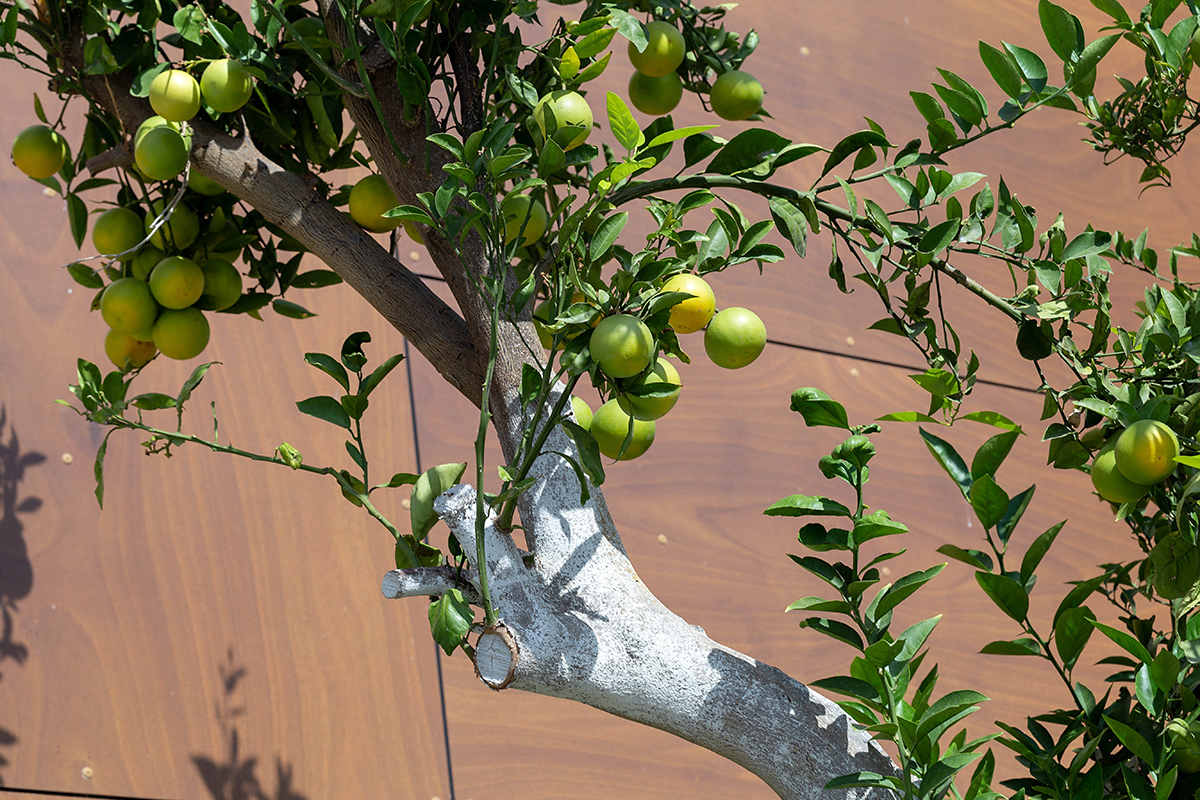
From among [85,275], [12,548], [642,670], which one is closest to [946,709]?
[642,670]

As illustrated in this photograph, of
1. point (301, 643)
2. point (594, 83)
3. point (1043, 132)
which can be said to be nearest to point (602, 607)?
point (301, 643)

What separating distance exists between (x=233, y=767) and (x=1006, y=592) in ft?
2.99

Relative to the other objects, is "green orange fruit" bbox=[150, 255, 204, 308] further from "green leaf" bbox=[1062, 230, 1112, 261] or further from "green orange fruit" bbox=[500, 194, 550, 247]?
"green leaf" bbox=[1062, 230, 1112, 261]

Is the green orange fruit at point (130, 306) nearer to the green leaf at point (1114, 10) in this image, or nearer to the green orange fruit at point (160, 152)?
the green orange fruit at point (160, 152)

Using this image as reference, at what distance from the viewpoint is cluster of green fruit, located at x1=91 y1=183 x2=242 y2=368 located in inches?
27.7

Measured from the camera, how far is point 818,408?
0.53 meters

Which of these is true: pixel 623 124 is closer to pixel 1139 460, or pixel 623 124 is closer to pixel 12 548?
pixel 1139 460

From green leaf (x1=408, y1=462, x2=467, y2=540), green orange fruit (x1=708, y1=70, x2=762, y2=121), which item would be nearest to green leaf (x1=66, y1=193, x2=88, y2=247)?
green leaf (x1=408, y1=462, x2=467, y2=540)

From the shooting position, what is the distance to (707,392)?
5.08 ft

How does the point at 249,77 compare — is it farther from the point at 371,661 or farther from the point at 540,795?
the point at 540,795

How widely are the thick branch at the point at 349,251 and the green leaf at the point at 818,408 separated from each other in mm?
214

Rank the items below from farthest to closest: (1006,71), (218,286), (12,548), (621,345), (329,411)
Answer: (12,548) < (218,286) < (329,411) < (1006,71) < (621,345)

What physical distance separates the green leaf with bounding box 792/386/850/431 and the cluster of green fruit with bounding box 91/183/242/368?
1.45 ft

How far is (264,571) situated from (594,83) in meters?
0.88
